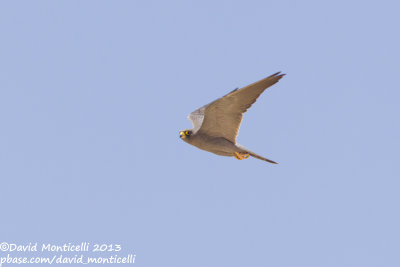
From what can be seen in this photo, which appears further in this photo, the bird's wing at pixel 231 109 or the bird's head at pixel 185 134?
the bird's head at pixel 185 134

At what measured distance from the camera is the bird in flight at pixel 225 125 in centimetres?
1703

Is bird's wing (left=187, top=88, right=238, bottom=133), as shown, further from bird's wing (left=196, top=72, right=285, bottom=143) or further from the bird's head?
the bird's head

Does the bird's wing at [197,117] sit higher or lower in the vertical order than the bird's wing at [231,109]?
higher

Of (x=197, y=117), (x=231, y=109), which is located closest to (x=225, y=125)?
(x=231, y=109)

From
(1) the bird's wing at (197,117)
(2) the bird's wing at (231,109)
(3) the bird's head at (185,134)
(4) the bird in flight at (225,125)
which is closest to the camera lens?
(2) the bird's wing at (231,109)

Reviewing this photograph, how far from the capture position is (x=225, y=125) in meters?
18.2

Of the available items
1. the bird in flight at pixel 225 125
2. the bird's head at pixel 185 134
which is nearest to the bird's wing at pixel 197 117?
the bird in flight at pixel 225 125

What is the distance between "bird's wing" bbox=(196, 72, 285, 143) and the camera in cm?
1666

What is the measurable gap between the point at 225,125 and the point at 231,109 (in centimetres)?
70

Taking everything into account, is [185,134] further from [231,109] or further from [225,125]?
[231,109]

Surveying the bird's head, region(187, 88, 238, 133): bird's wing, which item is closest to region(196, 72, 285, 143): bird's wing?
the bird's head

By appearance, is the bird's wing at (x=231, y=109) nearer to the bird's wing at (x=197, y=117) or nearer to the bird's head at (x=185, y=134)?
the bird's head at (x=185, y=134)

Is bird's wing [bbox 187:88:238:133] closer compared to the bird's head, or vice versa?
the bird's head

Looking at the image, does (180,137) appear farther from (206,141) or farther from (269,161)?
(269,161)
